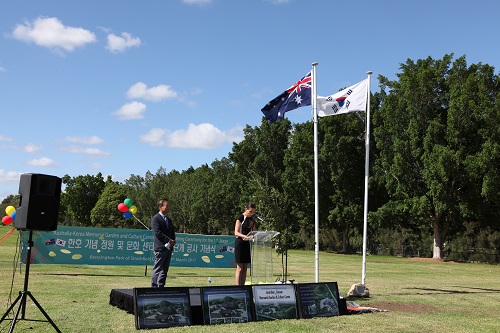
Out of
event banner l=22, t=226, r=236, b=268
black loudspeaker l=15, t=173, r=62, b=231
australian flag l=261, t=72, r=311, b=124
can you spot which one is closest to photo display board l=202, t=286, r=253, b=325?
black loudspeaker l=15, t=173, r=62, b=231

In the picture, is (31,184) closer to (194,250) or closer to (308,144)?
(194,250)

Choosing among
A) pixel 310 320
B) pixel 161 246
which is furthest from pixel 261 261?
pixel 310 320

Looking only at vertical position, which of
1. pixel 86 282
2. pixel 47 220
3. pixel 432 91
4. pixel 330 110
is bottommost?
pixel 86 282

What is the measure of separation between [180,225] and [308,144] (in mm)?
30862

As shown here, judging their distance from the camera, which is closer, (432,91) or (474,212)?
(474,212)

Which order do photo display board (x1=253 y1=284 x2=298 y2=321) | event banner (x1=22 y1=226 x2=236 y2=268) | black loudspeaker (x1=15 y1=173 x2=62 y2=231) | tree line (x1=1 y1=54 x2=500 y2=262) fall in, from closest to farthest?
black loudspeaker (x1=15 y1=173 x2=62 y2=231) < photo display board (x1=253 y1=284 x2=298 y2=321) < event banner (x1=22 y1=226 x2=236 y2=268) < tree line (x1=1 y1=54 x2=500 y2=262)

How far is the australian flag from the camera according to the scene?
46.7ft

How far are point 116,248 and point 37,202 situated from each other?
45.0 ft

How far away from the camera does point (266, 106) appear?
47.9 feet

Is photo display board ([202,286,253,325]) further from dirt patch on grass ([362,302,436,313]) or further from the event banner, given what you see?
the event banner

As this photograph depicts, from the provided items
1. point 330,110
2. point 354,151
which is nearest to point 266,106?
point 330,110

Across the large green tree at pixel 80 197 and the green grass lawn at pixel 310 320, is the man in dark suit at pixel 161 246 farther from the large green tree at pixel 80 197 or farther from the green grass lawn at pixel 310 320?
the large green tree at pixel 80 197

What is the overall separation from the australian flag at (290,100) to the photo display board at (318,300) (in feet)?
17.3

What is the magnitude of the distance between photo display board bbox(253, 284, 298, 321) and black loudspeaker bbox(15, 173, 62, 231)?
372 cm
